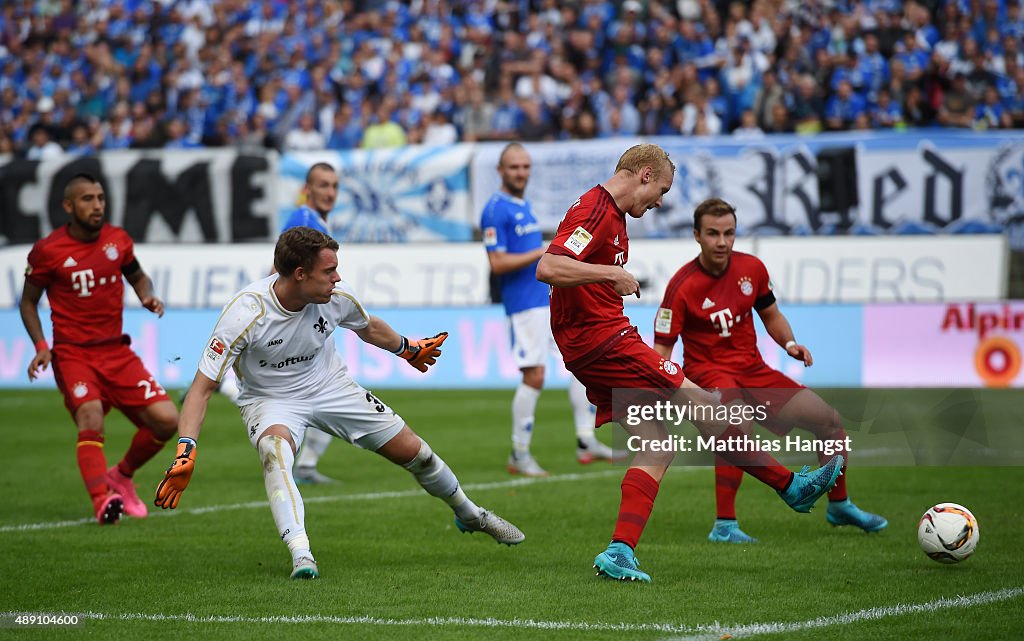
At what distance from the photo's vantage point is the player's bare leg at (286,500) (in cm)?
689

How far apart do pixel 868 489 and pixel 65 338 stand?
5.92 meters

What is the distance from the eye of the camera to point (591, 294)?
22.4 ft

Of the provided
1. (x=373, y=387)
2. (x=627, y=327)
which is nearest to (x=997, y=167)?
(x=373, y=387)

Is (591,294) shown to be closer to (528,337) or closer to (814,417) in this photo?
(814,417)

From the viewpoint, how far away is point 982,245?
59.6 feet

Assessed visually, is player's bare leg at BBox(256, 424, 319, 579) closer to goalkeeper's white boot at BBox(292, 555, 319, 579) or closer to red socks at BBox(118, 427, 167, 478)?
goalkeeper's white boot at BBox(292, 555, 319, 579)

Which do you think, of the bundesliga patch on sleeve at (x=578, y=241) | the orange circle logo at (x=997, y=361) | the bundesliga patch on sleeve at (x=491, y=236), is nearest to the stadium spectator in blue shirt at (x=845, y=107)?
the orange circle logo at (x=997, y=361)

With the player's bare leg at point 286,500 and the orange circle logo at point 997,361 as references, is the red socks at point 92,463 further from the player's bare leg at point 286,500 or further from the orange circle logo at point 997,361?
the orange circle logo at point 997,361

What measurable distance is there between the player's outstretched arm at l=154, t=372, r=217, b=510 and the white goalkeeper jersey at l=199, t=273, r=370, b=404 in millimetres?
87

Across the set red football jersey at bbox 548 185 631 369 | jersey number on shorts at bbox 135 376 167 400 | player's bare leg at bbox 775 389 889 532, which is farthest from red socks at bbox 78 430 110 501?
player's bare leg at bbox 775 389 889 532

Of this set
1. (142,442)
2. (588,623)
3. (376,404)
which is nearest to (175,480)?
(376,404)

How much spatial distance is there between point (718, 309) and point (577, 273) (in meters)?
1.93

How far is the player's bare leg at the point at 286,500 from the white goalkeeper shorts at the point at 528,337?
15.2ft

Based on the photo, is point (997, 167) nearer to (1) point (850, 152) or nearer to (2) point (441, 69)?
(1) point (850, 152)
